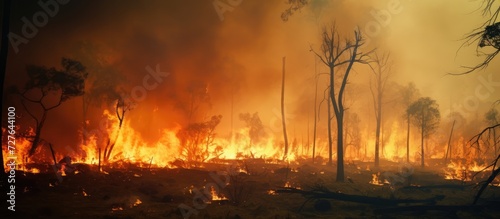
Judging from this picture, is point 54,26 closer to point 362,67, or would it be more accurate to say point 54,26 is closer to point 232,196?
point 232,196

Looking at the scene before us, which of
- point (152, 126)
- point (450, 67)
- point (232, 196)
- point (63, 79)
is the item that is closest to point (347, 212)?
point (232, 196)

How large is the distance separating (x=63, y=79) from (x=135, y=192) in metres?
10.4

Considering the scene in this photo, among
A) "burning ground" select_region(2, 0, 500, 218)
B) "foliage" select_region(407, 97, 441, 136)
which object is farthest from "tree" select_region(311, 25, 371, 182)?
"foliage" select_region(407, 97, 441, 136)

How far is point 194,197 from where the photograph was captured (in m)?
16.4

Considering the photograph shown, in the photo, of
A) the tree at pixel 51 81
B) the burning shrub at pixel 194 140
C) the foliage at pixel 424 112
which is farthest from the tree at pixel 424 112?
the tree at pixel 51 81

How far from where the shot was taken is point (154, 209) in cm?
1375

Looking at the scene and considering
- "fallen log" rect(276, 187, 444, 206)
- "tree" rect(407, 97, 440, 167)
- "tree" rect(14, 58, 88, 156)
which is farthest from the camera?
"tree" rect(407, 97, 440, 167)

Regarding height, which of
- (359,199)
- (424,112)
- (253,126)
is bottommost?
(359,199)

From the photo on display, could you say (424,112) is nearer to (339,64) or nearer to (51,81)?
(339,64)

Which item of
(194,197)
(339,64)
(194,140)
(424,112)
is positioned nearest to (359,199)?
(194,197)

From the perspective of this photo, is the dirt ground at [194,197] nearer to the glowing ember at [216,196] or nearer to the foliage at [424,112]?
the glowing ember at [216,196]

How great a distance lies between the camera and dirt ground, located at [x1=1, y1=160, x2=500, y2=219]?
13000 millimetres

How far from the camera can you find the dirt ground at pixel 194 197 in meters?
13.0

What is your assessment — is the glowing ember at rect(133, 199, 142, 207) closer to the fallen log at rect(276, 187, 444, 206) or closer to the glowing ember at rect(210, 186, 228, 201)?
the glowing ember at rect(210, 186, 228, 201)
